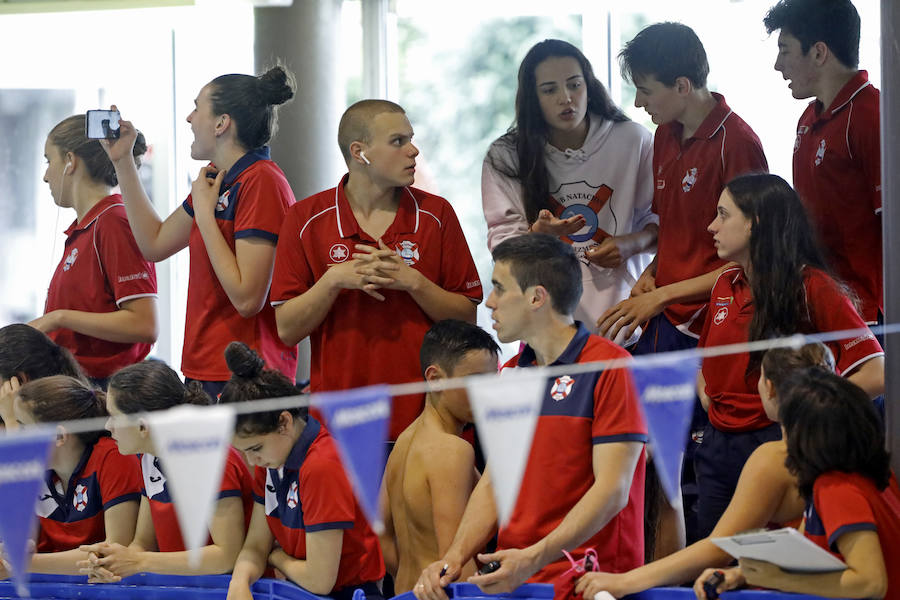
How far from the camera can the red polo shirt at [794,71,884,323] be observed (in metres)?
3.19

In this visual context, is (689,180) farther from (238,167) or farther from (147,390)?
(147,390)

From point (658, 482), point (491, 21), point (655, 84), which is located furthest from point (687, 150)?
point (491, 21)

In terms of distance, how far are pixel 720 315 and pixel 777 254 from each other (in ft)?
0.77

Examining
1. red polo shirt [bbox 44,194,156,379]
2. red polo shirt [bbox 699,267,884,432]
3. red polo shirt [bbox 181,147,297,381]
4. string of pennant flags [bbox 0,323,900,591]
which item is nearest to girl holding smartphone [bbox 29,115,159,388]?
red polo shirt [bbox 44,194,156,379]

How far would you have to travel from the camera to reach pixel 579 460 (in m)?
2.71

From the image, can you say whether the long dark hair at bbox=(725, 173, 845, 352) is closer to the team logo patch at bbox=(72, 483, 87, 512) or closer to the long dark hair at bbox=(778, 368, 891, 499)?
the long dark hair at bbox=(778, 368, 891, 499)

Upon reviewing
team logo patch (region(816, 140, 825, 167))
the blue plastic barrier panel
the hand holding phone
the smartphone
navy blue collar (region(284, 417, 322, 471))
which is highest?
the smartphone

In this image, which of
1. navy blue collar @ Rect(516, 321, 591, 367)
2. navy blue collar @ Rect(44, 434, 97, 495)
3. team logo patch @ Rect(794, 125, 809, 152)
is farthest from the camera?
team logo patch @ Rect(794, 125, 809, 152)

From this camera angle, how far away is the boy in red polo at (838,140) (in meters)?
3.20

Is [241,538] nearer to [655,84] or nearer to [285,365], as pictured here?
[285,365]

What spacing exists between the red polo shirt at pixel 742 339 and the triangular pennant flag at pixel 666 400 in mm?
629

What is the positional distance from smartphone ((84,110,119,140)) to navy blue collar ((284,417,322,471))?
4.23 ft

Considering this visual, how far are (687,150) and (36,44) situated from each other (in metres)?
4.36

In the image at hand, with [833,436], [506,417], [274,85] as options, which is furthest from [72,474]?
[833,436]
